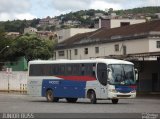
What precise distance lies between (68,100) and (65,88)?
1.83 m

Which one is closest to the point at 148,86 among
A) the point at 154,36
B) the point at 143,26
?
the point at 154,36

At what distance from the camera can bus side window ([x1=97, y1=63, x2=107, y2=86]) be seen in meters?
37.3

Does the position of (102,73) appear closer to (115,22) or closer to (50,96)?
(50,96)

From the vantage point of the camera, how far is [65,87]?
40.0 meters

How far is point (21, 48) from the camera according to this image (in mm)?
93625

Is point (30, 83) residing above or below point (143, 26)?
below

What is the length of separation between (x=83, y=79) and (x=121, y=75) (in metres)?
2.91

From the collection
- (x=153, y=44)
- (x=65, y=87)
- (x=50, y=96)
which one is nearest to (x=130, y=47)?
(x=153, y=44)

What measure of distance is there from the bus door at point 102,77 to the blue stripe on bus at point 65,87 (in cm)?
156

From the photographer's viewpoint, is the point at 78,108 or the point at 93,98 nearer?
the point at 78,108

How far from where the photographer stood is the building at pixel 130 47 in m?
65.1

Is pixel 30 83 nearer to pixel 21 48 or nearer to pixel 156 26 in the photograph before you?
pixel 156 26

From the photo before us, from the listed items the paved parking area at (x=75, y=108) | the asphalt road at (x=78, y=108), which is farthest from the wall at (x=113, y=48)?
the asphalt road at (x=78, y=108)

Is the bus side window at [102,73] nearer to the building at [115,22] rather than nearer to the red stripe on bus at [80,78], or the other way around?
the red stripe on bus at [80,78]
